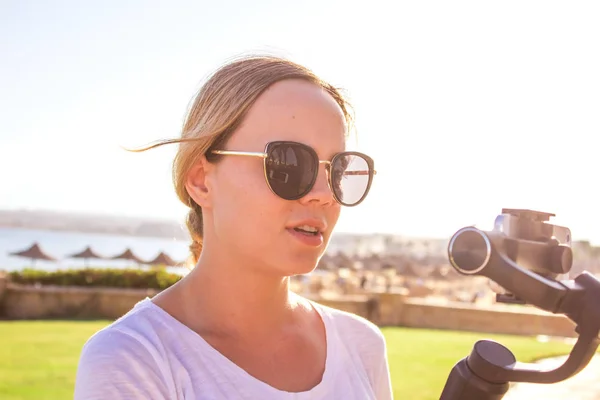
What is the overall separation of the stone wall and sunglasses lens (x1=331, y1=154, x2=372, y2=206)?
11911 mm

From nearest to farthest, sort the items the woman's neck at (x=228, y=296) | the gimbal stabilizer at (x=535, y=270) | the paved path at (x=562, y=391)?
1. the gimbal stabilizer at (x=535, y=270)
2. the woman's neck at (x=228, y=296)
3. the paved path at (x=562, y=391)

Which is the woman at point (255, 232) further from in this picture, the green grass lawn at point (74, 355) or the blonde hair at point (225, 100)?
the green grass lawn at point (74, 355)

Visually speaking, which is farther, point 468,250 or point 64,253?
point 64,253

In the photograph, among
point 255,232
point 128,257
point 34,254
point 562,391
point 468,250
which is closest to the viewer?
point 468,250

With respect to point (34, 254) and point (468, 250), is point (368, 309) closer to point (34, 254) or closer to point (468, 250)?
point (468, 250)

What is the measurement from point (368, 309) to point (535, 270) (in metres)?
13.3

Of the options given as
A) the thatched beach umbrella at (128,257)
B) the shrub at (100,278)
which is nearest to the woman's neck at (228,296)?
the shrub at (100,278)

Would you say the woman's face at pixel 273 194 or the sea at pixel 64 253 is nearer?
the woman's face at pixel 273 194

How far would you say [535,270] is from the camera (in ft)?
3.42

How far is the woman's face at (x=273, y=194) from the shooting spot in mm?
1612

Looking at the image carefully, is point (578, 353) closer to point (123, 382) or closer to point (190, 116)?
point (123, 382)

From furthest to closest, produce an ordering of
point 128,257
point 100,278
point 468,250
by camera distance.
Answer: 1. point 128,257
2. point 100,278
3. point 468,250

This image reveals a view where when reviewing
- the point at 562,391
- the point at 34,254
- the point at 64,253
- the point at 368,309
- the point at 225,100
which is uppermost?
the point at 225,100

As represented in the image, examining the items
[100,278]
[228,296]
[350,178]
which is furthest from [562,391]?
[100,278]
